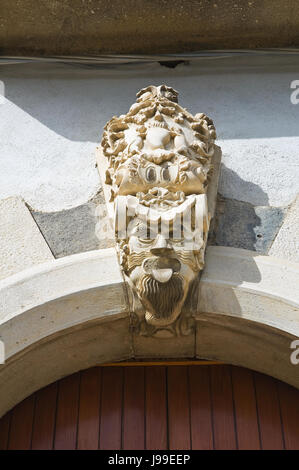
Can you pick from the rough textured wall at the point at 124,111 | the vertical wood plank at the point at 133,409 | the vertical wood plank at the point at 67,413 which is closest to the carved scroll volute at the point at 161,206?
the rough textured wall at the point at 124,111

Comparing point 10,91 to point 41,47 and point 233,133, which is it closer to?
point 41,47

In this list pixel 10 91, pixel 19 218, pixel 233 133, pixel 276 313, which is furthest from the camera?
pixel 10 91

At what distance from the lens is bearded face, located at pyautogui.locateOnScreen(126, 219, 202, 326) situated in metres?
2.00

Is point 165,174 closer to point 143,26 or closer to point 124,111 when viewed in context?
point 124,111

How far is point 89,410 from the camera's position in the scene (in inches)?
86.4

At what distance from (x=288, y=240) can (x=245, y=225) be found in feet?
0.58

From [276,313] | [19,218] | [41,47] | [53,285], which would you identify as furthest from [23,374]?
[41,47]

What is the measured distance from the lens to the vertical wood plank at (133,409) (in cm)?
212

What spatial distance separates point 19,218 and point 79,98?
0.81 m

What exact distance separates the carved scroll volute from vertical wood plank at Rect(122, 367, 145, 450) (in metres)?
0.27

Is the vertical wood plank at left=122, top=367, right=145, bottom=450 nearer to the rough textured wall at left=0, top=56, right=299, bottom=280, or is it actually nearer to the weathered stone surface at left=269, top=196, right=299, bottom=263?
the rough textured wall at left=0, top=56, right=299, bottom=280

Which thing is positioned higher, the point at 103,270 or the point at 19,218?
the point at 19,218

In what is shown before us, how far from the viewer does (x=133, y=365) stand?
7.54ft

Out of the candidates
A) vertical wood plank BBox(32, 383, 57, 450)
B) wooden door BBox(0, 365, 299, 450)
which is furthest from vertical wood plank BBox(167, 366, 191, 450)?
vertical wood plank BBox(32, 383, 57, 450)
